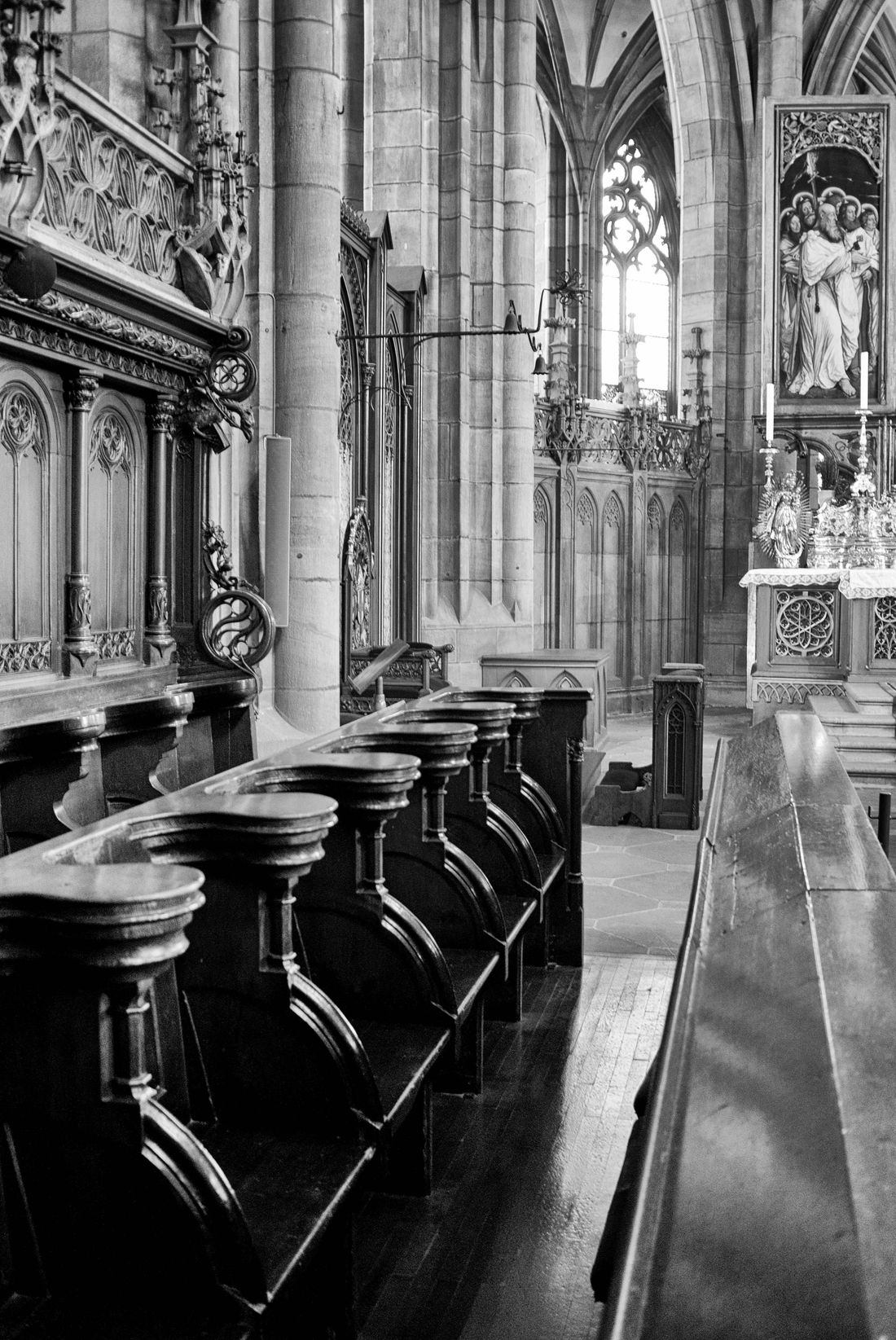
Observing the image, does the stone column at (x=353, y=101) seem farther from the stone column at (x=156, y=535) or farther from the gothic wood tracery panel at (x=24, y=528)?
the gothic wood tracery panel at (x=24, y=528)

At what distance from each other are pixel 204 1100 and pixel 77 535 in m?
2.85

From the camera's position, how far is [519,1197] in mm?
3049

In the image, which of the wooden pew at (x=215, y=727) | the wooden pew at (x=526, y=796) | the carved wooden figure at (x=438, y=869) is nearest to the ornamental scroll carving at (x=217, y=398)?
the wooden pew at (x=215, y=727)

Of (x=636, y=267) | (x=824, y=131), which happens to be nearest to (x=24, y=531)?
(x=824, y=131)

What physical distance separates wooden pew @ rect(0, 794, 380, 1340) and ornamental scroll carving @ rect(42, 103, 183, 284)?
2.92 meters

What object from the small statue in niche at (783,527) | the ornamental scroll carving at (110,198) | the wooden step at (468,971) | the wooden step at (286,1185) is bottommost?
the wooden step at (286,1185)

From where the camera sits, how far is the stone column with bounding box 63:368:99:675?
4801mm

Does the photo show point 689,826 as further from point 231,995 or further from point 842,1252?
point 842,1252

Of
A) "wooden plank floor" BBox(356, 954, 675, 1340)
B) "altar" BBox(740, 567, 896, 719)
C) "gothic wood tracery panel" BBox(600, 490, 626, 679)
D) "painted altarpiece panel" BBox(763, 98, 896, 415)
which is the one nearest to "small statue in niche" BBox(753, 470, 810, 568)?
"altar" BBox(740, 567, 896, 719)

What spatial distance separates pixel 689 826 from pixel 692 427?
8719mm

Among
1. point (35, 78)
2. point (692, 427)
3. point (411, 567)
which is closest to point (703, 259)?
point (692, 427)

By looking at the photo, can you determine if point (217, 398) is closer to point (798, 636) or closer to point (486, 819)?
point (486, 819)

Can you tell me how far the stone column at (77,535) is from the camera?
4.80 meters

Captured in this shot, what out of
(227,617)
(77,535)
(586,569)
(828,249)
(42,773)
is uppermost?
(828,249)
